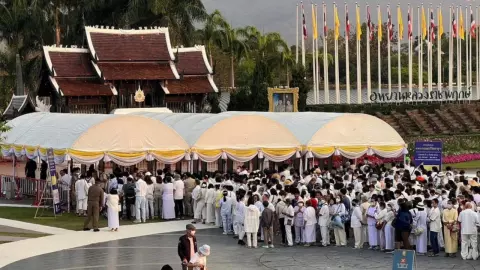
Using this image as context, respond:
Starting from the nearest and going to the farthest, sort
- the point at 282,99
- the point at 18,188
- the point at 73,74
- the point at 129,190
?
the point at 129,190 → the point at 18,188 → the point at 282,99 → the point at 73,74

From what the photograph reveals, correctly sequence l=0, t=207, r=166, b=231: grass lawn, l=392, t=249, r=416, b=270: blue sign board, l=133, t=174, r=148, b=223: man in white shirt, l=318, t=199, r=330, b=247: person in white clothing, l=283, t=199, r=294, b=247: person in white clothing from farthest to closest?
l=133, t=174, r=148, b=223: man in white shirt → l=0, t=207, r=166, b=231: grass lawn → l=283, t=199, r=294, b=247: person in white clothing → l=318, t=199, r=330, b=247: person in white clothing → l=392, t=249, r=416, b=270: blue sign board

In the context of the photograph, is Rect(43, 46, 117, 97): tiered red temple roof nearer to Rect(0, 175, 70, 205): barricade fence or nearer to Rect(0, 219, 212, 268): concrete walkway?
Rect(0, 175, 70, 205): barricade fence

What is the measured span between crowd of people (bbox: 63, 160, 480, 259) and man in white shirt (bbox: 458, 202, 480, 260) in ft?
0.08

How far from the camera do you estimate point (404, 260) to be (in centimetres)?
2016

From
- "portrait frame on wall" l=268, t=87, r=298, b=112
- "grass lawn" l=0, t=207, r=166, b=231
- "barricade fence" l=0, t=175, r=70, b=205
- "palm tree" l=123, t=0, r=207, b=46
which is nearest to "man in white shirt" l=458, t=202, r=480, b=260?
"grass lawn" l=0, t=207, r=166, b=231

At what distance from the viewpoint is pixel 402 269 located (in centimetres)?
2017

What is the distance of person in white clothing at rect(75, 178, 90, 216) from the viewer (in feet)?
116

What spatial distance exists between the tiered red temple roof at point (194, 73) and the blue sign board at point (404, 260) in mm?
42817

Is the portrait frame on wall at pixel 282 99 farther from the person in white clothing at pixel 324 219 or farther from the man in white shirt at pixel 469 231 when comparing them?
the man in white shirt at pixel 469 231

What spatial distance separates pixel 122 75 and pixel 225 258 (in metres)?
35.1

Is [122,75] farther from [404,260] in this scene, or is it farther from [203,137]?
[404,260]

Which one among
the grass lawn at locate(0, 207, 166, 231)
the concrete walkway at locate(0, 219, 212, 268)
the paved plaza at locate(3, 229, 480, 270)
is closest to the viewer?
the paved plaza at locate(3, 229, 480, 270)

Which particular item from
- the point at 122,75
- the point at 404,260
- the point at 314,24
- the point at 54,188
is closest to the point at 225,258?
the point at 404,260

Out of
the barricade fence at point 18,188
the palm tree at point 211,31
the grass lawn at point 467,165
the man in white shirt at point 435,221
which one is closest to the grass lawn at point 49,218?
the barricade fence at point 18,188
